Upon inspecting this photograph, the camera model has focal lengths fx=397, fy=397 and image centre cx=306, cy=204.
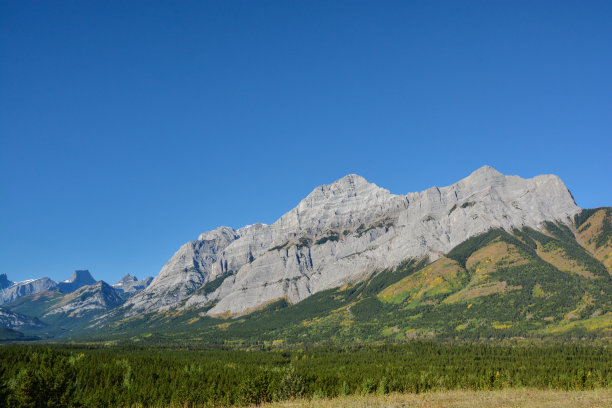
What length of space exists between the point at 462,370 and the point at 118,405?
123m

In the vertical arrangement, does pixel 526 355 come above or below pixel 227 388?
below

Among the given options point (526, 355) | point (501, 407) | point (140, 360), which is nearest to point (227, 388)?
point (140, 360)

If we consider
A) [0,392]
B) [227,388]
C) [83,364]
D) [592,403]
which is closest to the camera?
[592,403]

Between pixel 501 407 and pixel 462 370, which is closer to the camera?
pixel 501 407

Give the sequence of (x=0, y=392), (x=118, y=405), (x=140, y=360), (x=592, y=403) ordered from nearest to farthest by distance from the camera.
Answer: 1. (x=592, y=403)
2. (x=0, y=392)
3. (x=118, y=405)
4. (x=140, y=360)

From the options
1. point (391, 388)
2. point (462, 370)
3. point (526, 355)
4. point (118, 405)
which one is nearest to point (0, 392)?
point (118, 405)

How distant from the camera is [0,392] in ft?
188

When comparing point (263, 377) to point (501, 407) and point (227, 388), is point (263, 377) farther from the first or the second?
point (501, 407)

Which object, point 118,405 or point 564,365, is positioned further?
point 564,365

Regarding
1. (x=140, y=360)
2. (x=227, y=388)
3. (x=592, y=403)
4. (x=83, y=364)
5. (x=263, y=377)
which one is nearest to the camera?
(x=592, y=403)

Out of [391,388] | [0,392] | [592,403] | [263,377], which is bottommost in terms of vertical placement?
[391,388]

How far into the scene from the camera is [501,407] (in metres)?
46.4

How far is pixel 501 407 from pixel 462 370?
408 feet

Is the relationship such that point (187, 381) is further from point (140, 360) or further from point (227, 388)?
point (140, 360)
